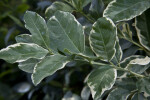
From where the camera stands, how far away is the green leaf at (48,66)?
0.55 metres

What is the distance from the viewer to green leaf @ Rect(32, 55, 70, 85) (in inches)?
21.5

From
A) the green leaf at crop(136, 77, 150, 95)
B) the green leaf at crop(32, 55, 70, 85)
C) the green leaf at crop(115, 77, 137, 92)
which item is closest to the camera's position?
the green leaf at crop(32, 55, 70, 85)

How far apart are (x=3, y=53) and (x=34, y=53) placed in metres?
0.08

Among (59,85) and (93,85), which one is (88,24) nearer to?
(93,85)

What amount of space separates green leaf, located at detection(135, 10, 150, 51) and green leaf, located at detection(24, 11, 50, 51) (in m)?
0.30

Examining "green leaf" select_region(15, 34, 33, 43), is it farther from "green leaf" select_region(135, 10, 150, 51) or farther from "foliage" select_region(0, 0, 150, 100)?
"green leaf" select_region(135, 10, 150, 51)

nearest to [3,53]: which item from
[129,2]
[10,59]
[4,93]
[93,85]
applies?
[10,59]

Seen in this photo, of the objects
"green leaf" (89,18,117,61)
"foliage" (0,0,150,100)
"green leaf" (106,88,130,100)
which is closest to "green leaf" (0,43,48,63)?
"foliage" (0,0,150,100)

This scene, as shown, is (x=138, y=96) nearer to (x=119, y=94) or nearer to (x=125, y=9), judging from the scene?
(x=119, y=94)

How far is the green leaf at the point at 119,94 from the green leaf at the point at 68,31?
215 mm

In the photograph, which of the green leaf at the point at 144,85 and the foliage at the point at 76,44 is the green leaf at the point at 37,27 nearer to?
the foliage at the point at 76,44

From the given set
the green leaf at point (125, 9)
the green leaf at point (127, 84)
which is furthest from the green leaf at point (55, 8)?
the green leaf at point (127, 84)

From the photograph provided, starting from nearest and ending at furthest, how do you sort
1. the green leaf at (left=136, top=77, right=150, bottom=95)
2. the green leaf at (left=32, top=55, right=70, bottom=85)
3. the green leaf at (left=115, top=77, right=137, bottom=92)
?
1. the green leaf at (left=32, top=55, right=70, bottom=85)
2. the green leaf at (left=136, top=77, right=150, bottom=95)
3. the green leaf at (left=115, top=77, right=137, bottom=92)

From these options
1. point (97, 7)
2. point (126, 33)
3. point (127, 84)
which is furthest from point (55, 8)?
point (127, 84)
